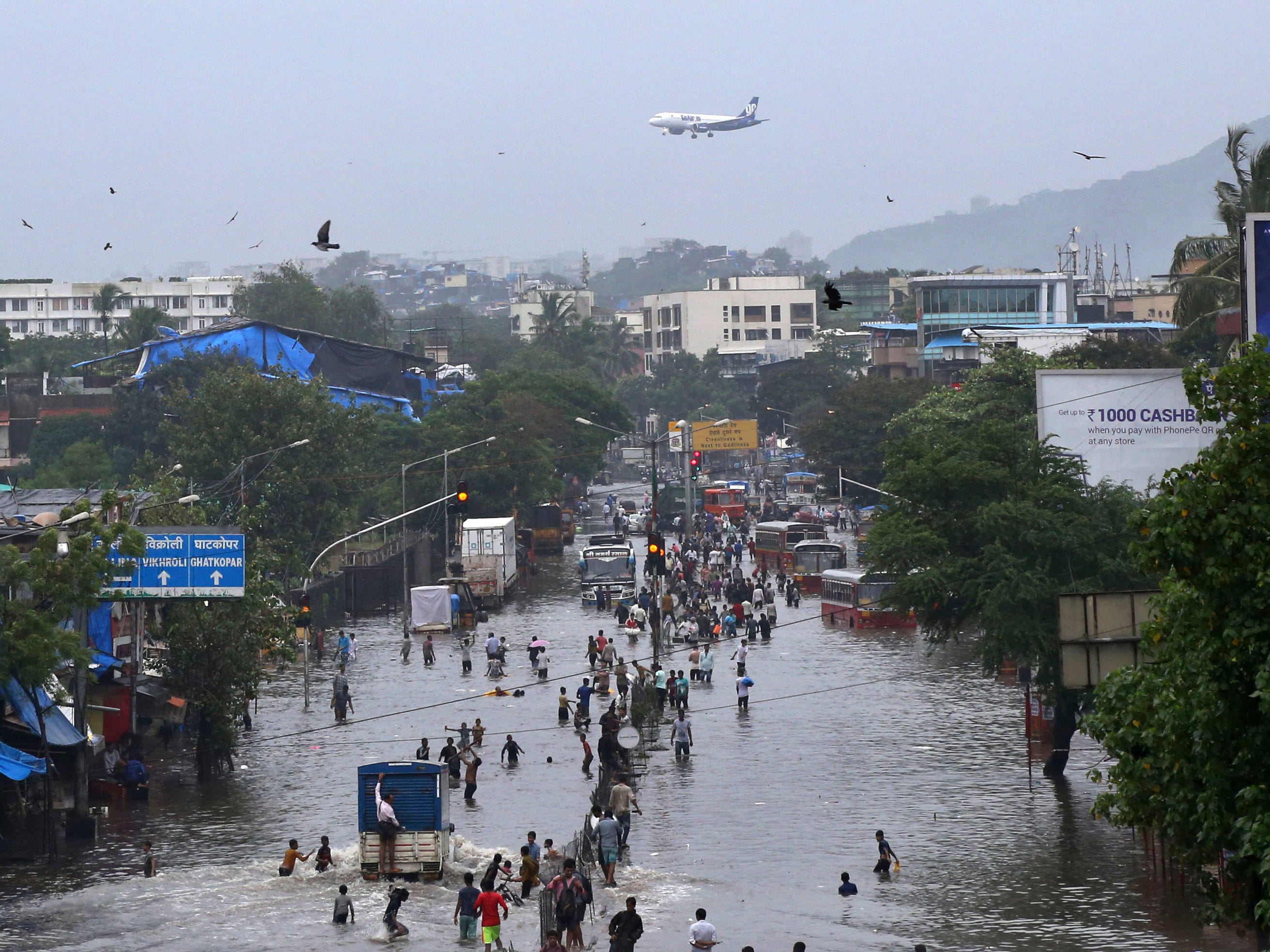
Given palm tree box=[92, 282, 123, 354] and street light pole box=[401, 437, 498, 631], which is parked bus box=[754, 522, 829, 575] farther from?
palm tree box=[92, 282, 123, 354]

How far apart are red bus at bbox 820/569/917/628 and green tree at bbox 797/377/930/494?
3092 centimetres

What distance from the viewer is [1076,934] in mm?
20500

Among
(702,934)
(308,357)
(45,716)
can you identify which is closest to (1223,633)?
(702,934)

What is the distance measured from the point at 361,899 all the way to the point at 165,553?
9.77 meters

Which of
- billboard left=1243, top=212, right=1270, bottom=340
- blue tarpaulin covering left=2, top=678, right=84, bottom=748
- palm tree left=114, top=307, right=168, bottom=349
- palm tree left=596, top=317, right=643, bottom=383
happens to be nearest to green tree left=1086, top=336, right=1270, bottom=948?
billboard left=1243, top=212, right=1270, bottom=340

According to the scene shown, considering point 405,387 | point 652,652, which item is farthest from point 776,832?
point 405,387

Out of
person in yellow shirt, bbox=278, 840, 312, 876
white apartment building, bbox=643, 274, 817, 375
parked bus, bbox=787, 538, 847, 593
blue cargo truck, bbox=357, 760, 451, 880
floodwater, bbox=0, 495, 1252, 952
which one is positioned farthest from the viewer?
white apartment building, bbox=643, 274, 817, 375

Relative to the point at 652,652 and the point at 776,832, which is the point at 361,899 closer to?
the point at 776,832

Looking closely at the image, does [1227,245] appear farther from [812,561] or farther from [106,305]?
[106,305]

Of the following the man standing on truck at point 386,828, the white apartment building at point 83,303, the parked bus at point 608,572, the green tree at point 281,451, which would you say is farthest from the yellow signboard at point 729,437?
the white apartment building at point 83,303

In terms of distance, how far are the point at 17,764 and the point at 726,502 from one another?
67.5 m

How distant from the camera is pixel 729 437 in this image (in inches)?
4006

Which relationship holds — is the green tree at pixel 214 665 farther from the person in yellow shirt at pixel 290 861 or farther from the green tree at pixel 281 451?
the green tree at pixel 281 451

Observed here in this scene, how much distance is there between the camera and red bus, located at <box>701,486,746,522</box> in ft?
294
